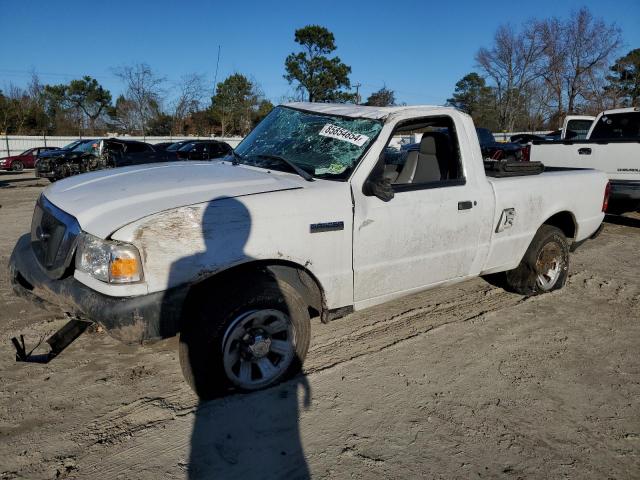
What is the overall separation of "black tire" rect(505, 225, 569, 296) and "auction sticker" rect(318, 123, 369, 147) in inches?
90.0

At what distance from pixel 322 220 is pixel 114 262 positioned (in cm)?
125

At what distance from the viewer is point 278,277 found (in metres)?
3.07

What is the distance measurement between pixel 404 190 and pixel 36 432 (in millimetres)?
2773

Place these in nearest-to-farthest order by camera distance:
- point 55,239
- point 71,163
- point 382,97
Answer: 1. point 55,239
2. point 71,163
3. point 382,97

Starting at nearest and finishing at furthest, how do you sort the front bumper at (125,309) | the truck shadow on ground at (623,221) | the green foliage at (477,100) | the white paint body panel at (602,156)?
the front bumper at (125,309)
the white paint body panel at (602,156)
the truck shadow on ground at (623,221)
the green foliage at (477,100)

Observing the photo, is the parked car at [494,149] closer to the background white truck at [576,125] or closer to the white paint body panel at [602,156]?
the background white truck at [576,125]

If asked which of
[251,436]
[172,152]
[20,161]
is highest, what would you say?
[172,152]

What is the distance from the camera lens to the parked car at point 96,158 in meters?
16.5

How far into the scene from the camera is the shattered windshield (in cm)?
347

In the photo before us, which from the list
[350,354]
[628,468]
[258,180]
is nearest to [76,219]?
[258,180]

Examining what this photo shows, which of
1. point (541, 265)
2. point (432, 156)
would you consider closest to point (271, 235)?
point (432, 156)

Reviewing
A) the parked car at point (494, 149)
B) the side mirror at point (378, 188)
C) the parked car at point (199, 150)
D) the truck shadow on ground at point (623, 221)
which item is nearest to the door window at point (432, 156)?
the side mirror at point (378, 188)

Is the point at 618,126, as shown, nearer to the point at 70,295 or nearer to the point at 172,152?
the point at 70,295

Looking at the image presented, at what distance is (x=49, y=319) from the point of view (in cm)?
410
